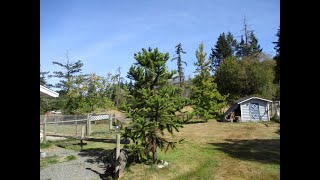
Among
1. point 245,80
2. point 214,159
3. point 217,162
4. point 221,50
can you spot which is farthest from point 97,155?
point 221,50

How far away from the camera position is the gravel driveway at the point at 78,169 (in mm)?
11586

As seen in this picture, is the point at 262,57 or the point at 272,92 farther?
the point at 262,57

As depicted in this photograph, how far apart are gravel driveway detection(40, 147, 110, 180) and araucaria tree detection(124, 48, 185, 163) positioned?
1802 mm

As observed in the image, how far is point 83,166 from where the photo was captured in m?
13.1

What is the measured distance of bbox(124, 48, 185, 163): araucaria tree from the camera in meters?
12.9

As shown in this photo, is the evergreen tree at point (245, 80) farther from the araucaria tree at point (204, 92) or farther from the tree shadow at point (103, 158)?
the tree shadow at point (103, 158)

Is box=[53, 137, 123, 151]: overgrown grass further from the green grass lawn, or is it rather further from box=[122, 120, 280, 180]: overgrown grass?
box=[122, 120, 280, 180]: overgrown grass

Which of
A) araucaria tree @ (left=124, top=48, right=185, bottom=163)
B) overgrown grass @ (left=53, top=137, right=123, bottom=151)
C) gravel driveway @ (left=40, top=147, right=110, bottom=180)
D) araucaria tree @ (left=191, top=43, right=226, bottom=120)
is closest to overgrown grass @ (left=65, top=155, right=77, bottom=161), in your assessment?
gravel driveway @ (left=40, top=147, right=110, bottom=180)

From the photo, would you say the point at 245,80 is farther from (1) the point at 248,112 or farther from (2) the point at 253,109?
(1) the point at 248,112
